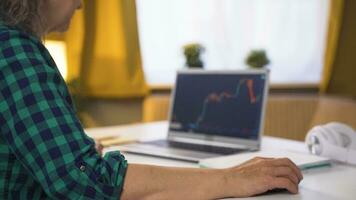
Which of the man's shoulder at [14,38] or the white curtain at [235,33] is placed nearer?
the man's shoulder at [14,38]

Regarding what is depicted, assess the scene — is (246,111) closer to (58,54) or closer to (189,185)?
(189,185)

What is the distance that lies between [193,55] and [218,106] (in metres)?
1.42

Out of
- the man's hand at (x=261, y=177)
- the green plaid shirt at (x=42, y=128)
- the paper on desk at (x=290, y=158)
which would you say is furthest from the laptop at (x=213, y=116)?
the green plaid shirt at (x=42, y=128)

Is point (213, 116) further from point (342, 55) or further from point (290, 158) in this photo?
point (342, 55)

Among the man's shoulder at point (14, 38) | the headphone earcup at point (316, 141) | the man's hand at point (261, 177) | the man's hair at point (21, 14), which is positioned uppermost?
the man's hair at point (21, 14)

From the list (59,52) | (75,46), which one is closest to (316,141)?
(59,52)

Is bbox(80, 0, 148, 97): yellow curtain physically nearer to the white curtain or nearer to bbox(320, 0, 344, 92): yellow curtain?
the white curtain

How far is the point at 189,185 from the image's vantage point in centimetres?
94

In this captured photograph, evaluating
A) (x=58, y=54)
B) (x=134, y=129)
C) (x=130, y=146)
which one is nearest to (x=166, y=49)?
(x=58, y=54)

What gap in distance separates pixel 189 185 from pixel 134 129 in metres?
1.18

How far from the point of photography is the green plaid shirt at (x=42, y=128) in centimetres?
78

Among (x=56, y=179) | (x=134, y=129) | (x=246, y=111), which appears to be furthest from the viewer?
(x=134, y=129)

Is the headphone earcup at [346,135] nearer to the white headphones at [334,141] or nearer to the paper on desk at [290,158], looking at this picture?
the white headphones at [334,141]

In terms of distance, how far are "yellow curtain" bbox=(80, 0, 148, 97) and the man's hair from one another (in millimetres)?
2200
